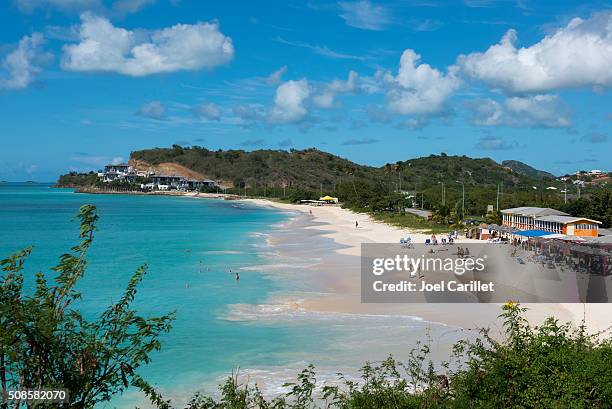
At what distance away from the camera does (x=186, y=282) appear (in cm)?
3077

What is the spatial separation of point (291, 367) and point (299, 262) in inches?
806

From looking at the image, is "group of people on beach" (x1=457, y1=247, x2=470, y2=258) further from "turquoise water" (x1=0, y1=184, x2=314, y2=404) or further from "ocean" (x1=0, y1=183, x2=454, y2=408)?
"turquoise water" (x1=0, y1=184, x2=314, y2=404)

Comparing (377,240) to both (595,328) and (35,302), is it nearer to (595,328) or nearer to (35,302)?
(595,328)

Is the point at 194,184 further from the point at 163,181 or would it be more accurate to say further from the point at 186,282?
the point at 186,282

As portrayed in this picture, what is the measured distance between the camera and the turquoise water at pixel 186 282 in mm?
17219

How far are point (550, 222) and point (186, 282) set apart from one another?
925 inches

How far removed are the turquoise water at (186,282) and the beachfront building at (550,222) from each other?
1859 cm

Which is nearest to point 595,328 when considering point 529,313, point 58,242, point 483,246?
point 529,313

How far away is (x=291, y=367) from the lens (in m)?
16.2

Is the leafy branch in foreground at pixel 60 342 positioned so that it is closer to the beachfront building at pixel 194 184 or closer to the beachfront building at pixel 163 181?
the beachfront building at pixel 163 181

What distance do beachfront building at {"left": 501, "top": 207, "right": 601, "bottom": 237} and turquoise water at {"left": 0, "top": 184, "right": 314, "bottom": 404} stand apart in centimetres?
1859

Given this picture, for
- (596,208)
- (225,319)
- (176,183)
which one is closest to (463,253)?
(225,319)

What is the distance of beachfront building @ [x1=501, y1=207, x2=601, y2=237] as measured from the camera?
3384 cm

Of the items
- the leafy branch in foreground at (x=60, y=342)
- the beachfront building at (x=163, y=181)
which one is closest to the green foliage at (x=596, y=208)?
the leafy branch in foreground at (x=60, y=342)
